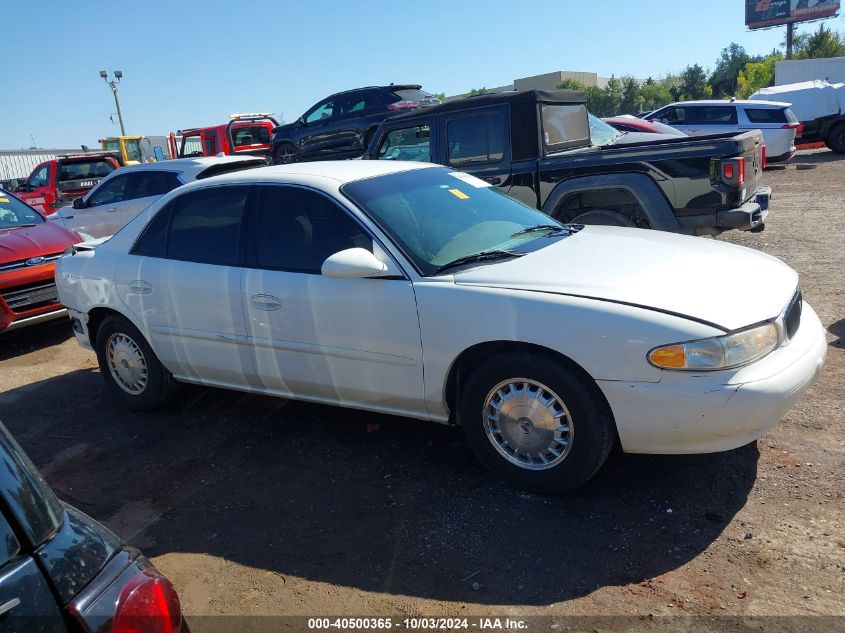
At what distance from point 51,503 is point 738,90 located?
2394 inches

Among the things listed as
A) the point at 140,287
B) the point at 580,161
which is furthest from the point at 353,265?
the point at 580,161

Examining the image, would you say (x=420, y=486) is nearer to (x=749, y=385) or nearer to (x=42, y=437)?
(x=749, y=385)

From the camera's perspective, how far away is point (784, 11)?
55.1 m

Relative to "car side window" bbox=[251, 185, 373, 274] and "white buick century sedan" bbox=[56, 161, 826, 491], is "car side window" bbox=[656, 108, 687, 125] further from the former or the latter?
"car side window" bbox=[251, 185, 373, 274]

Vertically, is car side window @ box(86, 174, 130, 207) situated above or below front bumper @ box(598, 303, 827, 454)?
above

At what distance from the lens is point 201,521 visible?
366cm

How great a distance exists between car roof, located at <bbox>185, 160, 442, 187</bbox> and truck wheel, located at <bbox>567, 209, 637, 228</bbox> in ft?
7.82

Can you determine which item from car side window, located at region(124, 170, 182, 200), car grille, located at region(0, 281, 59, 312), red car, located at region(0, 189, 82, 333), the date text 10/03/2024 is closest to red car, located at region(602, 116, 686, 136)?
car side window, located at region(124, 170, 182, 200)

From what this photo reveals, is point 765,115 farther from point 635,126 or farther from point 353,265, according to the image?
point 353,265

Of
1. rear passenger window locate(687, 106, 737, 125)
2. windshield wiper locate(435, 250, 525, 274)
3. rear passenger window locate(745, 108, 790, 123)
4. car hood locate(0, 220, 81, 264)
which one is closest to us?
windshield wiper locate(435, 250, 525, 274)

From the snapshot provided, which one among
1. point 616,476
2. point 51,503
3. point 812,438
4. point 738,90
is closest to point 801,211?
point 812,438

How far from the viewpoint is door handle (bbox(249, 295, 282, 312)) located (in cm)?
413

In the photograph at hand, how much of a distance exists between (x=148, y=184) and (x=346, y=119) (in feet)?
16.9

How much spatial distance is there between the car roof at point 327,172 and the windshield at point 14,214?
15.9 ft
